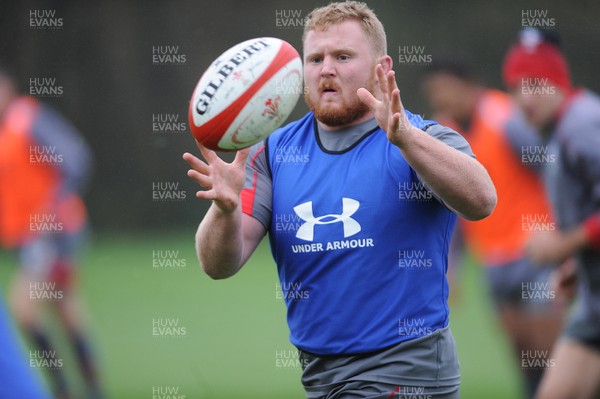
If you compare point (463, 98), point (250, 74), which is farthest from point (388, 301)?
point (463, 98)

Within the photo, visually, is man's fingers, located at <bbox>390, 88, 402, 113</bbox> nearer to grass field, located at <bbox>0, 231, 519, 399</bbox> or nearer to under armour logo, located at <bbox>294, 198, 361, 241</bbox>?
under armour logo, located at <bbox>294, 198, 361, 241</bbox>

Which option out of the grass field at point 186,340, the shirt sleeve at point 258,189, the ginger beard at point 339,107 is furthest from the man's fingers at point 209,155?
the grass field at point 186,340

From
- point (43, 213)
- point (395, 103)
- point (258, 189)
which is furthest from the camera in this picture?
point (43, 213)

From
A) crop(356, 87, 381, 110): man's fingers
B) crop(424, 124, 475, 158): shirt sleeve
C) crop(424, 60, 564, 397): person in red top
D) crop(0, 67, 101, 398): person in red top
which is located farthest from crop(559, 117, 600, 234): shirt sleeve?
crop(0, 67, 101, 398): person in red top

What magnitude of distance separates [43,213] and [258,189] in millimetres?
3777

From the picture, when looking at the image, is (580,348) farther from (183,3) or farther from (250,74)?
(183,3)

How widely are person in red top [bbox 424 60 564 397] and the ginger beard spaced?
2655mm

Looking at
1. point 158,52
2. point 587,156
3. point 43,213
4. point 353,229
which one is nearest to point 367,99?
point 353,229

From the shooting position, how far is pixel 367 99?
2.98 meters

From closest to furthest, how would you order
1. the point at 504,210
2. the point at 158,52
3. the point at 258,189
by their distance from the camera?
the point at 258,189 → the point at 504,210 → the point at 158,52

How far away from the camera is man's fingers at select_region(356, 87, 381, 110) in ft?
9.73

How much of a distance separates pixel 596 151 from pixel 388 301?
2232mm

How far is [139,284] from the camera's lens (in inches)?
253

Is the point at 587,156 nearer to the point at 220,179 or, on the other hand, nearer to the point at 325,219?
the point at 325,219
